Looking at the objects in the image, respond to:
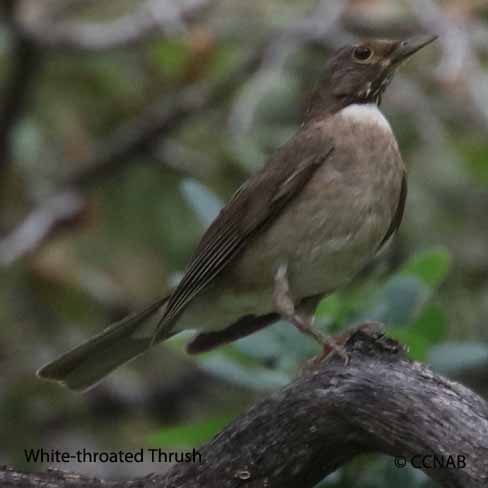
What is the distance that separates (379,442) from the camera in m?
4.20

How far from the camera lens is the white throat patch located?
19.0 ft

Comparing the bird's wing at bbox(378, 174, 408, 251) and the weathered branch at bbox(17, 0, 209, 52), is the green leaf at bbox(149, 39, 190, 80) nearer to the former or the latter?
the weathered branch at bbox(17, 0, 209, 52)

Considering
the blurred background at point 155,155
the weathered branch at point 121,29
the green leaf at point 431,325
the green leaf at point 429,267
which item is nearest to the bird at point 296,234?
the green leaf at point 429,267

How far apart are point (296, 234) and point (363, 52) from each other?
89 cm

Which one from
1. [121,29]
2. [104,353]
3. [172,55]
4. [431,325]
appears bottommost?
[431,325]

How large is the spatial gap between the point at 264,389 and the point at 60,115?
10.8ft

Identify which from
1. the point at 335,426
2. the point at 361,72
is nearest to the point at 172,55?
the point at 361,72

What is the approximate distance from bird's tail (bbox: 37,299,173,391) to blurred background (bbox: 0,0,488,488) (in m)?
1.05

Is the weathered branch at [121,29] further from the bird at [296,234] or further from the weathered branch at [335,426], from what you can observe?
the weathered branch at [335,426]

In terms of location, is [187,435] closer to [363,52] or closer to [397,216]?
[397,216]

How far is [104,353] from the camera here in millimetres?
5777

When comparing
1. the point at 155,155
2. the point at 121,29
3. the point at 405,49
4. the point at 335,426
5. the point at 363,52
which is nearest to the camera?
the point at 335,426

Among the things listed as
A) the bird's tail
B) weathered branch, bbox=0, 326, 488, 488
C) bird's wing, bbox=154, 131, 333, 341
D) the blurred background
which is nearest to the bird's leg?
bird's wing, bbox=154, 131, 333, 341

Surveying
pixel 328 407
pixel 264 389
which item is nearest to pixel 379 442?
pixel 328 407
